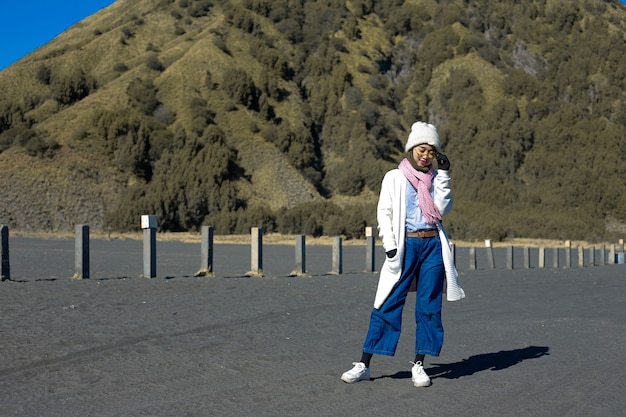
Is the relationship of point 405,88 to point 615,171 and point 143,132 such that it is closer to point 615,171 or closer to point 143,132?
point 615,171

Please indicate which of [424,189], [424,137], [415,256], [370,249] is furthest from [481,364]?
[370,249]

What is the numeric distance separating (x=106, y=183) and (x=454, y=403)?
56056 millimetres

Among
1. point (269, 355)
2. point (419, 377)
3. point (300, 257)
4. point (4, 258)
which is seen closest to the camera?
point (419, 377)

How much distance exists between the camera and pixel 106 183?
194 ft

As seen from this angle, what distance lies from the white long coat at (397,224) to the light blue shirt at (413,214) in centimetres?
6

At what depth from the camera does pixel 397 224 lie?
6379 mm

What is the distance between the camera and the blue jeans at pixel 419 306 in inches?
250

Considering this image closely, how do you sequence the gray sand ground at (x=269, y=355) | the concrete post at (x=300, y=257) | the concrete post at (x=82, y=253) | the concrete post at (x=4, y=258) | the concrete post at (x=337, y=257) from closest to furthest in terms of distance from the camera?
the gray sand ground at (x=269, y=355) → the concrete post at (x=4, y=258) → the concrete post at (x=82, y=253) → the concrete post at (x=300, y=257) → the concrete post at (x=337, y=257)

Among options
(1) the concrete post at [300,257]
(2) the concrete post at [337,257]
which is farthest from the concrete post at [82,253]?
(2) the concrete post at [337,257]

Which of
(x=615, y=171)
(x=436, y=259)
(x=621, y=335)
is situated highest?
(x=615, y=171)

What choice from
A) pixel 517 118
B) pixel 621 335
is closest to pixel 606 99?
pixel 517 118

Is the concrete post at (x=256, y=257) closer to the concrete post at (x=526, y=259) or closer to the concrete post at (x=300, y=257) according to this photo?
the concrete post at (x=300, y=257)

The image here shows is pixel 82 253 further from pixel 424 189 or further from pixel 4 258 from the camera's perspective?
pixel 424 189

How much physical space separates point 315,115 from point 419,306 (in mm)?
74315
